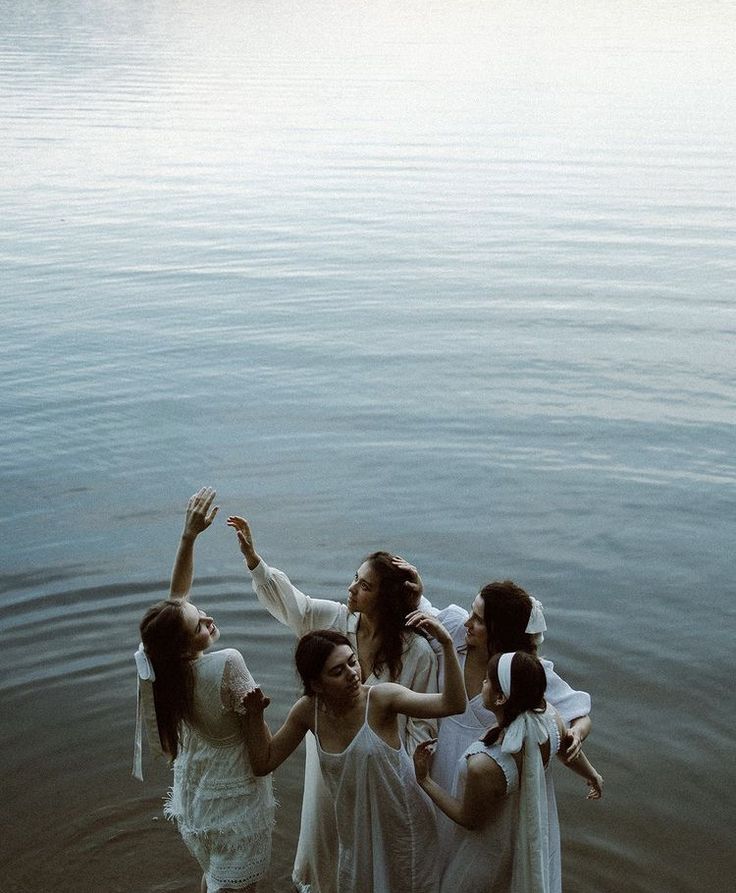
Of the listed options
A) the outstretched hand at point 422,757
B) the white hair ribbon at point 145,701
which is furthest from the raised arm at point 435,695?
the white hair ribbon at point 145,701

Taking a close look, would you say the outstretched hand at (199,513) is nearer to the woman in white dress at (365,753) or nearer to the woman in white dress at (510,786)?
the woman in white dress at (365,753)

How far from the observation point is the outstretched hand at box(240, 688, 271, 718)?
15.0ft

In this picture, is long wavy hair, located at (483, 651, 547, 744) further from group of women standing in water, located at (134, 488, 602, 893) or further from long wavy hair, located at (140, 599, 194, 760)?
long wavy hair, located at (140, 599, 194, 760)

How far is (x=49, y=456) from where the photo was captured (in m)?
10.9

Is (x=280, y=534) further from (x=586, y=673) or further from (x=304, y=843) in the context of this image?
(x=304, y=843)

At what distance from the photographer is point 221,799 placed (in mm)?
4742

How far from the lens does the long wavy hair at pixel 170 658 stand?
455cm

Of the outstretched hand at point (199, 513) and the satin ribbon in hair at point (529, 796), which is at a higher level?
the outstretched hand at point (199, 513)

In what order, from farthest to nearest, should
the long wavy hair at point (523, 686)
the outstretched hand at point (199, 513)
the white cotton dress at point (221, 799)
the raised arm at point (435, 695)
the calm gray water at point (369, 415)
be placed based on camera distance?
the calm gray water at point (369, 415), the outstretched hand at point (199, 513), the white cotton dress at point (221, 799), the raised arm at point (435, 695), the long wavy hair at point (523, 686)

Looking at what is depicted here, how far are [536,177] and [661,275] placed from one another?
22.2ft

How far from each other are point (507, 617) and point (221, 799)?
4.18ft

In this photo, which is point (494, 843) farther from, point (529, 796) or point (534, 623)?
point (534, 623)

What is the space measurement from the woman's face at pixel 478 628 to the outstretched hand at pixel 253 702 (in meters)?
0.77

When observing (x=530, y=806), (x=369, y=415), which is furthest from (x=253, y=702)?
(x=369, y=415)
